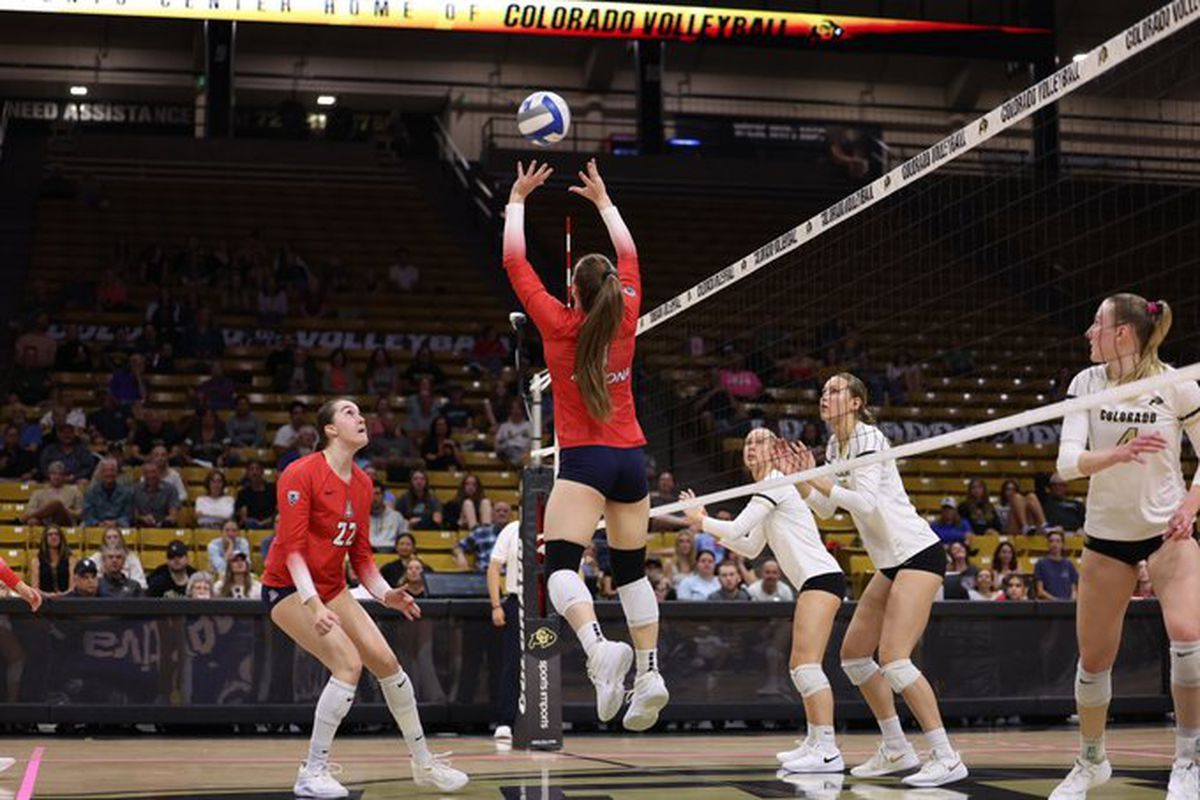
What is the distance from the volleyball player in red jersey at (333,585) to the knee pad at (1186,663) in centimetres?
344

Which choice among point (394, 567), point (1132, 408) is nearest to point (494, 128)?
point (394, 567)

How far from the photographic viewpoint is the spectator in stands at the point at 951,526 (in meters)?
16.2

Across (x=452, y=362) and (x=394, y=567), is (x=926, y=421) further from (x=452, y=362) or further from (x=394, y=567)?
(x=394, y=567)

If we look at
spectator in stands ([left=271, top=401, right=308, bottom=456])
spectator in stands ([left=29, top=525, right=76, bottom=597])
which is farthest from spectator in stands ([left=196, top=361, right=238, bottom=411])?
spectator in stands ([left=29, top=525, right=76, bottom=597])

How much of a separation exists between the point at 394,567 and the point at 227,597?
1376 millimetres

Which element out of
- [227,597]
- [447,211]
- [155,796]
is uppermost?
A: [447,211]

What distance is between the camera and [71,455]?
1639cm

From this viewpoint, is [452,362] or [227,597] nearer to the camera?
[227,597]

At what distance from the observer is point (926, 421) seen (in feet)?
60.8

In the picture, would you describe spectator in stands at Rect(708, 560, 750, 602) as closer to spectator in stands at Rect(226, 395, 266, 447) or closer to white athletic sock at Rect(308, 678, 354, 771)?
white athletic sock at Rect(308, 678, 354, 771)

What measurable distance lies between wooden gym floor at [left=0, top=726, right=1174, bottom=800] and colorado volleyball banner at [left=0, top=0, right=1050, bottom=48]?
32.7ft

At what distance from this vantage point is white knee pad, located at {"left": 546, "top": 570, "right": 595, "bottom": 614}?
627 cm

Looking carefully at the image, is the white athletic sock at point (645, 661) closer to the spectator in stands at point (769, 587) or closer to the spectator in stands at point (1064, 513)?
the spectator in stands at point (769, 587)

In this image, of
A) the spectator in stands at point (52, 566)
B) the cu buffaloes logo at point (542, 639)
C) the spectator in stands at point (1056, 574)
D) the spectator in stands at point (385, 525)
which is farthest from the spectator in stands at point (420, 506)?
the spectator in stands at point (1056, 574)
